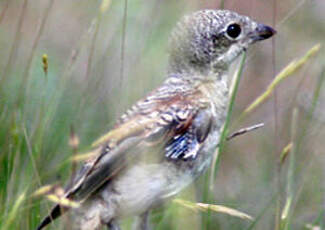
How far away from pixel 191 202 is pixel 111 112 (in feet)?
4.59

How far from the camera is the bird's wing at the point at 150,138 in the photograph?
16.1 feet

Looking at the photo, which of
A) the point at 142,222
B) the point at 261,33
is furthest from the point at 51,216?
the point at 261,33

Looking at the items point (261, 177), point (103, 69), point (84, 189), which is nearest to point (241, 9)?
point (261, 177)

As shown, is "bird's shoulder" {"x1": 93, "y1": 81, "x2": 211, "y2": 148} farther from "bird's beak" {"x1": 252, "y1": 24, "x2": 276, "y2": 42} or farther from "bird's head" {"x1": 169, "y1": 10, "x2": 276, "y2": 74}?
"bird's beak" {"x1": 252, "y1": 24, "x2": 276, "y2": 42}

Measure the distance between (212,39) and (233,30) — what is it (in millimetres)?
119

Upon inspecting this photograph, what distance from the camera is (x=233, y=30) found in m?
5.61

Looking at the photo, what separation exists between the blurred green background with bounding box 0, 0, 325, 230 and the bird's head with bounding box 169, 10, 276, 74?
15 centimetres

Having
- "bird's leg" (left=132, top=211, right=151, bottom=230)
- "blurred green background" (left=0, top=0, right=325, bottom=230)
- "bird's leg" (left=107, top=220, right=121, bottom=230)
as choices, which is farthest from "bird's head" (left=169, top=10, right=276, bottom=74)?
"bird's leg" (left=107, top=220, right=121, bottom=230)

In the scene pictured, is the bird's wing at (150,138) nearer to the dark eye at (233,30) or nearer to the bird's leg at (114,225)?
the bird's leg at (114,225)

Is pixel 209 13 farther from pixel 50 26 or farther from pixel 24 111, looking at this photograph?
pixel 50 26

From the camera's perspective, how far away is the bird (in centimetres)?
494

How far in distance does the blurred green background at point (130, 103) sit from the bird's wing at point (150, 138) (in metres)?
0.15

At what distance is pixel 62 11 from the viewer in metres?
8.83

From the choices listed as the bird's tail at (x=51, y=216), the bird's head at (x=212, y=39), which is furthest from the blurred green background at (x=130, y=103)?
the bird's head at (x=212, y=39)
